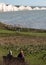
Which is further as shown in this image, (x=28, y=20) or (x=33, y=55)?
(x=28, y=20)

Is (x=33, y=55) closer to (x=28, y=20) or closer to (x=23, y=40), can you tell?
(x=23, y=40)

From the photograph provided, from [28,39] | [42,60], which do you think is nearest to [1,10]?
[28,39]

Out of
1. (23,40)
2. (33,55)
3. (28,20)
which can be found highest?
(33,55)

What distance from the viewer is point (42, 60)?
19.2 metres

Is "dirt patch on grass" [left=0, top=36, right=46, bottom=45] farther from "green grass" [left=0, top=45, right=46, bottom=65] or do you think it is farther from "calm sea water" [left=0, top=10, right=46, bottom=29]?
"calm sea water" [left=0, top=10, right=46, bottom=29]

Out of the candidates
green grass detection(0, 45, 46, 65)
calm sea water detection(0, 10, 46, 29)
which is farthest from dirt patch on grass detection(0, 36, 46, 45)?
calm sea water detection(0, 10, 46, 29)

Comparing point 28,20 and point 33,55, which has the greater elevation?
point 33,55

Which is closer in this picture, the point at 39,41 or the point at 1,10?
the point at 39,41

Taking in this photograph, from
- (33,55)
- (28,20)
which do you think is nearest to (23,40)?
(33,55)

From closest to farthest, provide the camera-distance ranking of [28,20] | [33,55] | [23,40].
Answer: [33,55], [23,40], [28,20]

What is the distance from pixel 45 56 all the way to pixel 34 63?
6.29 ft

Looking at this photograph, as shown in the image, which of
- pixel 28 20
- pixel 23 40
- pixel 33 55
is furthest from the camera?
pixel 28 20

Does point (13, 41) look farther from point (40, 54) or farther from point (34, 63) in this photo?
point (34, 63)

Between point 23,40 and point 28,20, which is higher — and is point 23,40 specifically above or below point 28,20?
above
